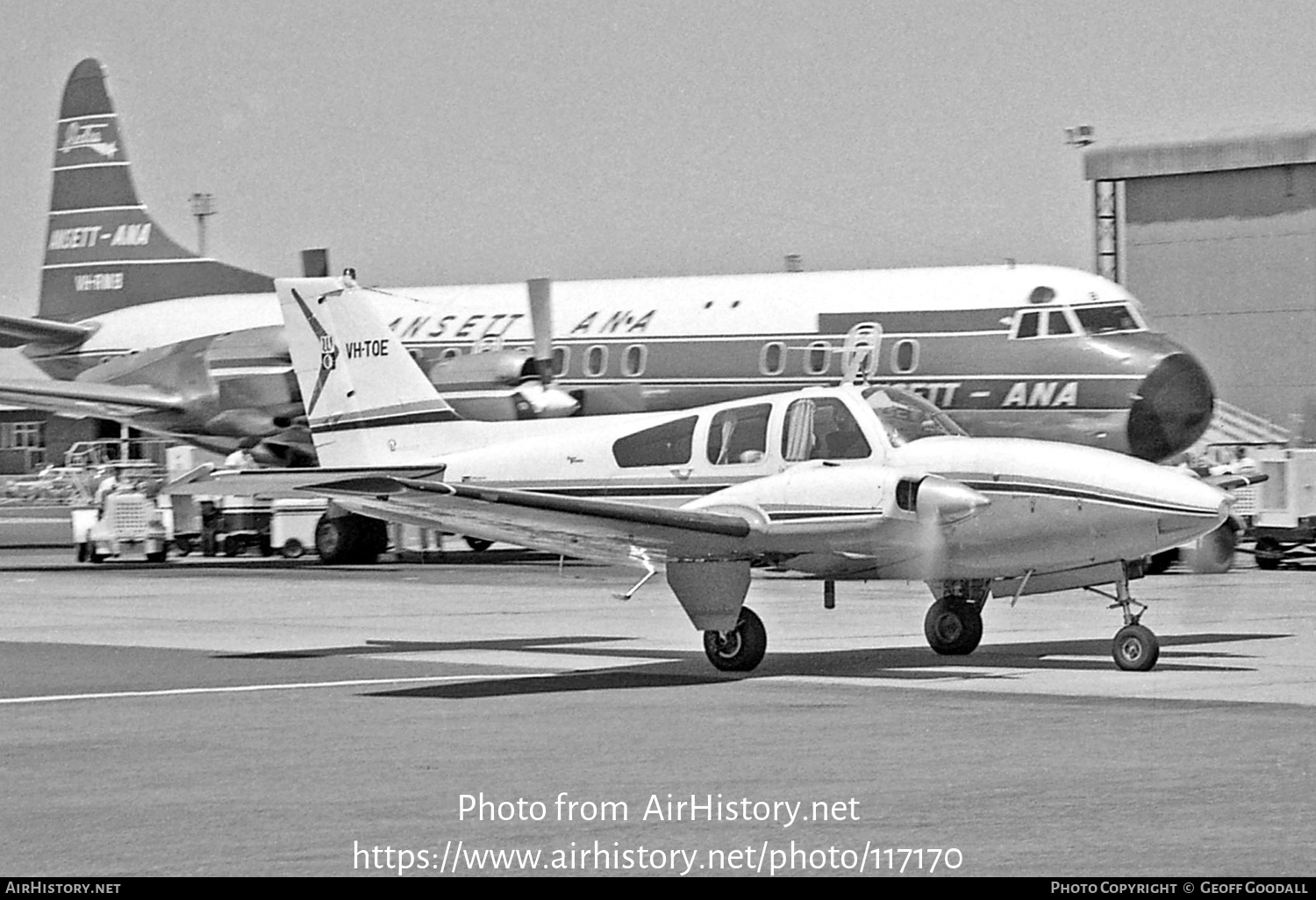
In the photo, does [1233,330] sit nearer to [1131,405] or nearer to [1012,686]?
[1131,405]

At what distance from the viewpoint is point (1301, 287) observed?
2234 inches

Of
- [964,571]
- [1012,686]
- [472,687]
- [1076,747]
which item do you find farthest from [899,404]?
[1076,747]

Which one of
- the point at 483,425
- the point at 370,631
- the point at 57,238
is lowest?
the point at 370,631

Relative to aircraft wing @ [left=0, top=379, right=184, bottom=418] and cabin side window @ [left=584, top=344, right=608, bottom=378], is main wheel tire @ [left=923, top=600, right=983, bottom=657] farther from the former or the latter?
aircraft wing @ [left=0, top=379, right=184, bottom=418]

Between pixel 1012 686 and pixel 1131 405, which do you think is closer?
pixel 1012 686

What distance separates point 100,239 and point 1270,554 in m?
27.0

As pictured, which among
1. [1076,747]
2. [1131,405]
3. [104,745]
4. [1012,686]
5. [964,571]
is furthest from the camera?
[1131,405]

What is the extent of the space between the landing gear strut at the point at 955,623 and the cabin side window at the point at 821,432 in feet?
5.81

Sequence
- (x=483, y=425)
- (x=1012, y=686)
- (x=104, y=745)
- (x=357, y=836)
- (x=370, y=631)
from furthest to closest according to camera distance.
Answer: (x=370, y=631), (x=483, y=425), (x=1012, y=686), (x=104, y=745), (x=357, y=836)

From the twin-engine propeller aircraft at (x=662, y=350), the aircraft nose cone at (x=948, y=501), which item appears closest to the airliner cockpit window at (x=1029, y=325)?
the twin-engine propeller aircraft at (x=662, y=350)

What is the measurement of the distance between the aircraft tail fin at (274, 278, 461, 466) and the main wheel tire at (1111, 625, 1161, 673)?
6895mm

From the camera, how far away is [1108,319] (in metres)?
31.0

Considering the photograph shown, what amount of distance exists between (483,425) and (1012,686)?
6.35m

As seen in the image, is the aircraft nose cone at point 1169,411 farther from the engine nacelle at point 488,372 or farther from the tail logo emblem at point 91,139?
the tail logo emblem at point 91,139
